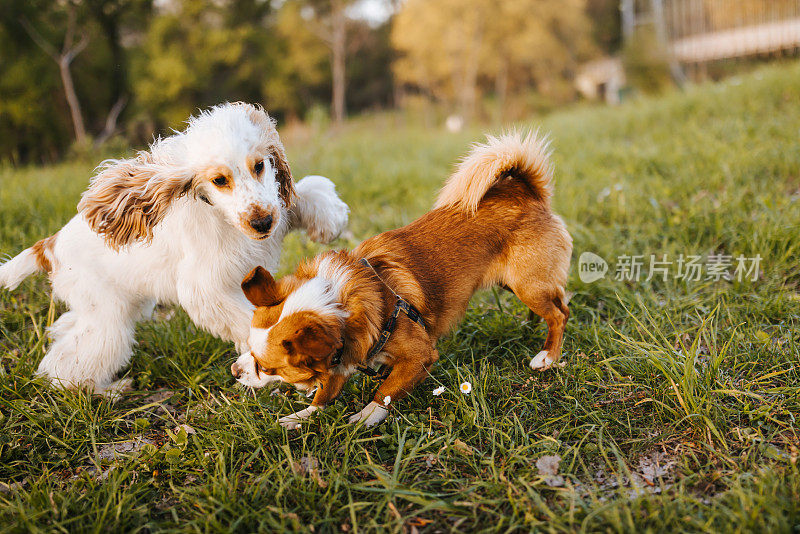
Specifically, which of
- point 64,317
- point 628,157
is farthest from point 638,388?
point 628,157

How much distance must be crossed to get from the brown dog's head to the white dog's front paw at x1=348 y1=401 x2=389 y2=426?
297mm

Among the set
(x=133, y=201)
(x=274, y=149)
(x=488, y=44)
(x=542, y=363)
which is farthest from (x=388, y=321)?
(x=488, y=44)

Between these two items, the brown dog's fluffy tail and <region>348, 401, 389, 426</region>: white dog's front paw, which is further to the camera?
the brown dog's fluffy tail

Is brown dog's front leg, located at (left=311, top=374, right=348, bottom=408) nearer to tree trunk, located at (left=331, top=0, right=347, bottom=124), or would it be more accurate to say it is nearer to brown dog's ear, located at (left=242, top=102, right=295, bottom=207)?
brown dog's ear, located at (left=242, top=102, right=295, bottom=207)

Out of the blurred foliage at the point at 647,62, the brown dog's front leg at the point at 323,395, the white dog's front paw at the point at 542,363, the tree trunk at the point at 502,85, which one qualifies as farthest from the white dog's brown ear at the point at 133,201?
the tree trunk at the point at 502,85

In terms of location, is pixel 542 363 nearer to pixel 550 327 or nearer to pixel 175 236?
pixel 550 327

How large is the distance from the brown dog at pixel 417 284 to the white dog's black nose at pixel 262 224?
198mm

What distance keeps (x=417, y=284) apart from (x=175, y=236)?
1.25 m

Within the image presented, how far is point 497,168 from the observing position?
2.52 m

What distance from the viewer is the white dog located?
2193 mm

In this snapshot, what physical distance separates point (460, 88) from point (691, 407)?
17548 mm

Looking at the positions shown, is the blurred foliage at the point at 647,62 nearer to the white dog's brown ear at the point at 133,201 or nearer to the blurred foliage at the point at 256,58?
the blurred foliage at the point at 256,58

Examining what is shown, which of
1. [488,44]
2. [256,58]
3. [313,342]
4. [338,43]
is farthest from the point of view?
[256,58]

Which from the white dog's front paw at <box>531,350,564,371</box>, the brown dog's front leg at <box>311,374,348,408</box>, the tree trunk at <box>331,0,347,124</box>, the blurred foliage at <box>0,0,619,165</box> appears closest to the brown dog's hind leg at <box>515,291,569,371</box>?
the white dog's front paw at <box>531,350,564,371</box>
